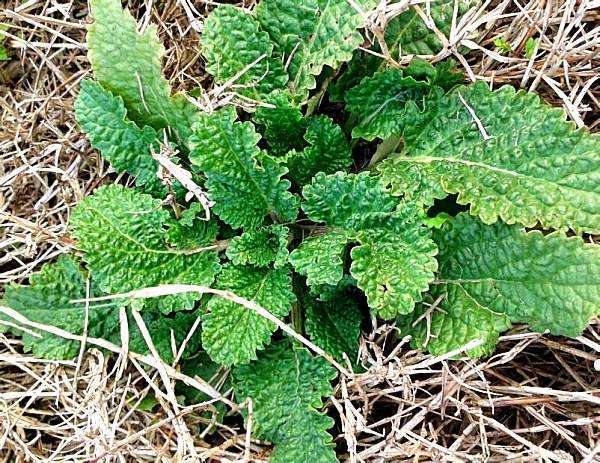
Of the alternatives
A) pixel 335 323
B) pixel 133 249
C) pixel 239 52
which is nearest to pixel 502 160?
pixel 335 323

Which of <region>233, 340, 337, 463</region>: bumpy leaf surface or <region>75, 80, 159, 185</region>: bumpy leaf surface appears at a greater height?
<region>75, 80, 159, 185</region>: bumpy leaf surface

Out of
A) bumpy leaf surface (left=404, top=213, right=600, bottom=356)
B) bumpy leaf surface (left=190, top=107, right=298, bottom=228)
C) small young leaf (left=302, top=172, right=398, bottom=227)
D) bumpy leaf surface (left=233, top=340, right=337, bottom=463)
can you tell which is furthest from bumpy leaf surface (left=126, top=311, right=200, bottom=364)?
bumpy leaf surface (left=404, top=213, right=600, bottom=356)

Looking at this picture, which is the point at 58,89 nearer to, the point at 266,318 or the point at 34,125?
the point at 34,125

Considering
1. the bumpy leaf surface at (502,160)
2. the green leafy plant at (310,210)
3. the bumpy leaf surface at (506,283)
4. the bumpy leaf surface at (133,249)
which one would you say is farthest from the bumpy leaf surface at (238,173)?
the bumpy leaf surface at (506,283)

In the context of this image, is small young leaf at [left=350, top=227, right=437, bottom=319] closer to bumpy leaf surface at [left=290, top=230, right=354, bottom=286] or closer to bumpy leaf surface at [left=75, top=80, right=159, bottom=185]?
bumpy leaf surface at [left=290, top=230, right=354, bottom=286]

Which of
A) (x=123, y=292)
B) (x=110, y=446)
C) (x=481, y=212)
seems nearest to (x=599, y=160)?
(x=481, y=212)
